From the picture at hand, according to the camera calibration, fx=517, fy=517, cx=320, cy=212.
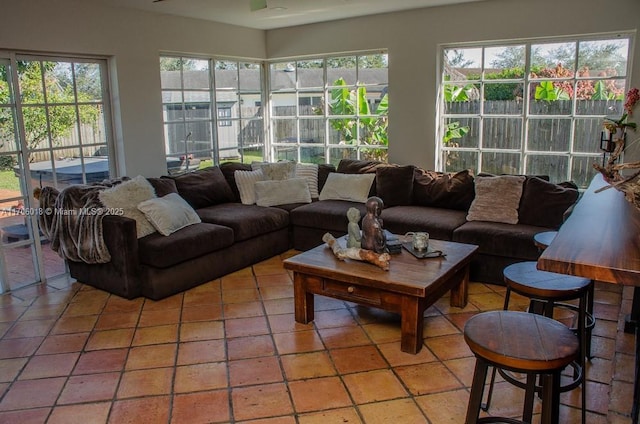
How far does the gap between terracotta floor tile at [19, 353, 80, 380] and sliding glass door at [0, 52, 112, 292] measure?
4.83ft

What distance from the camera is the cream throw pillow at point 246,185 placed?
561cm

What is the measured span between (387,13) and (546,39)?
1.66 meters

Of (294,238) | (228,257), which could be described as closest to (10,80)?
(228,257)

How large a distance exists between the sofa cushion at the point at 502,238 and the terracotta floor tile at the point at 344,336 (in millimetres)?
1378

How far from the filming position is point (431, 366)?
302cm

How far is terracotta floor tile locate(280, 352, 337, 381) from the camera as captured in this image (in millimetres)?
2957

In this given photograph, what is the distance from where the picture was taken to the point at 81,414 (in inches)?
103

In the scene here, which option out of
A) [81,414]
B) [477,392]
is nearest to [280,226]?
[81,414]

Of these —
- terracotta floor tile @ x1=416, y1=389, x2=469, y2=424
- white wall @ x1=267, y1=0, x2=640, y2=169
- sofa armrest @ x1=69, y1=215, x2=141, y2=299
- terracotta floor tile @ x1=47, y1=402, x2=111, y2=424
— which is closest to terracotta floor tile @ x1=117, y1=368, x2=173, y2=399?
terracotta floor tile @ x1=47, y1=402, x2=111, y2=424

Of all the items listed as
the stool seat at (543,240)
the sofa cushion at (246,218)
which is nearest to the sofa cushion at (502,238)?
the stool seat at (543,240)

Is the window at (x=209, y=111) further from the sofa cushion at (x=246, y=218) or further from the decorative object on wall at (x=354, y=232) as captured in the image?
the decorative object on wall at (x=354, y=232)

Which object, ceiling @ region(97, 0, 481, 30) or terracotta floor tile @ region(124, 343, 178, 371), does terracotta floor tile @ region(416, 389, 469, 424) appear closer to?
terracotta floor tile @ region(124, 343, 178, 371)

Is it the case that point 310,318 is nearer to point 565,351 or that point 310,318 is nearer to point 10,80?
point 565,351

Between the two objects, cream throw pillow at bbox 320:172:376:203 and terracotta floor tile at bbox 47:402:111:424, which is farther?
cream throw pillow at bbox 320:172:376:203
